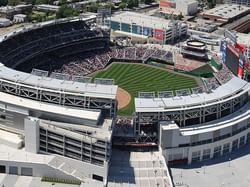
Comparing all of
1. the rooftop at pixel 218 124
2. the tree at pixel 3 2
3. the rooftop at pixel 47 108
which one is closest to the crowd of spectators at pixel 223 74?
the rooftop at pixel 218 124

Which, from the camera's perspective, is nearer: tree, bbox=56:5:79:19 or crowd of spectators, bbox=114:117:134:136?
crowd of spectators, bbox=114:117:134:136

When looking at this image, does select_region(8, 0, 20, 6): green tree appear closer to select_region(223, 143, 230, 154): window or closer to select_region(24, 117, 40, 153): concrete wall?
select_region(24, 117, 40, 153): concrete wall

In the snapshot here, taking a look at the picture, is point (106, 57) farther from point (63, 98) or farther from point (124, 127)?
point (63, 98)

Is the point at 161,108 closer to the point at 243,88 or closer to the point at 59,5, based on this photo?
the point at 243,88

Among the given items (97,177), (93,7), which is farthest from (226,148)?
(93,7)

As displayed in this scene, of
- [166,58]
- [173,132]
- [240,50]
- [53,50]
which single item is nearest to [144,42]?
[166,58]

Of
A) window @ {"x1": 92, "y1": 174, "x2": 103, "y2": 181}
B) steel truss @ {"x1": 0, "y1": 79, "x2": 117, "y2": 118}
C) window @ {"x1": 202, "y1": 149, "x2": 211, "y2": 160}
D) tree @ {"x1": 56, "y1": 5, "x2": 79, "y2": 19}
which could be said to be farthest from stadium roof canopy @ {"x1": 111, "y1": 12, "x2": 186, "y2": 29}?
window @ {"x1": 92, "y1": 174, "x2": 103, "y2": 181}
